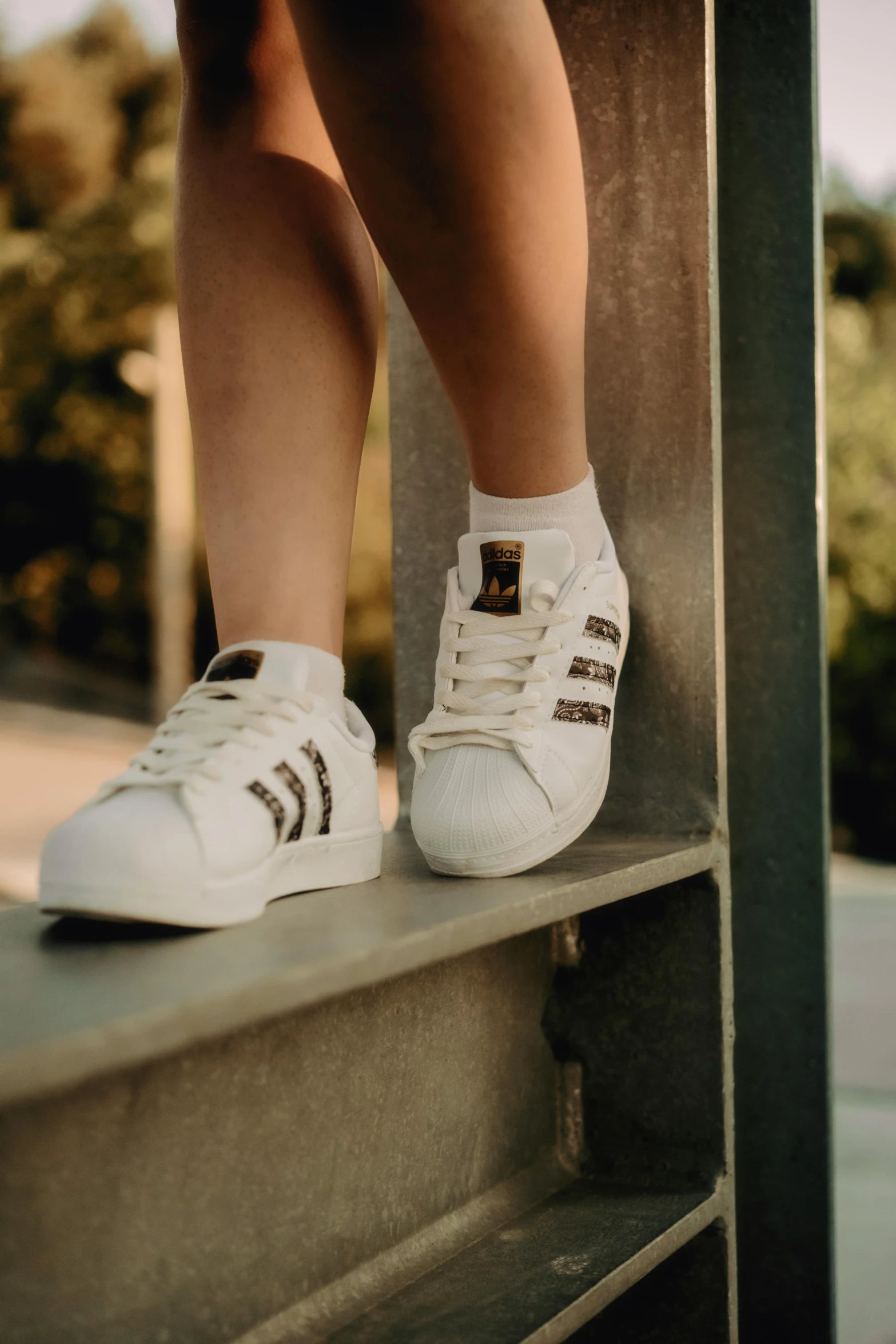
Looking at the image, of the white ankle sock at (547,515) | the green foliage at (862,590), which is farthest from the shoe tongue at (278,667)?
the green foliage at (862,590)

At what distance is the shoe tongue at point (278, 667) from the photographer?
0.90 m

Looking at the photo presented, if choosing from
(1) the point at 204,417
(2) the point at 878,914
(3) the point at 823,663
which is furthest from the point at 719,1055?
(2) the point at 878,914

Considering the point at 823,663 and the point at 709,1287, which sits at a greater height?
the point at 823,663

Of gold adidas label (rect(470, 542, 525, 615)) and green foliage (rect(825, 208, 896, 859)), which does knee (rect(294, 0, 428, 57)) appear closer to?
gold adidas label (rect(470, 542, 525, 615))

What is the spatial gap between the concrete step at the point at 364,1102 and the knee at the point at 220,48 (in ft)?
2.30

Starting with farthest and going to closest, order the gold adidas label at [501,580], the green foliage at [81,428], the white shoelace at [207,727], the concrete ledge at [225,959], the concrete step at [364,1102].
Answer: the green foliage at [81,428]
the gold adidas label at [501,580]
the white shoelace at [207,727]
the concrete step at [364,1102]
the concrete ledge at [225,959]

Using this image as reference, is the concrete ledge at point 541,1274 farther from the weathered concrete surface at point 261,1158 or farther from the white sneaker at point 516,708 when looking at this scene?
the white sneaker at point 516,708

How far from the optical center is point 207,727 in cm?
84

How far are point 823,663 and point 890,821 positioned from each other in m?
6.65

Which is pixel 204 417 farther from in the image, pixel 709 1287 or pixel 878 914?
pixel 878 914

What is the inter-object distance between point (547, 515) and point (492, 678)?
0.18 meters

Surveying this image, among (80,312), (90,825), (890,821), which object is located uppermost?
(80,312)

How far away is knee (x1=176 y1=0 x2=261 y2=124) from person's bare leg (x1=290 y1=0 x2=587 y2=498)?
21cm

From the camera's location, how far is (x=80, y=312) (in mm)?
14898
